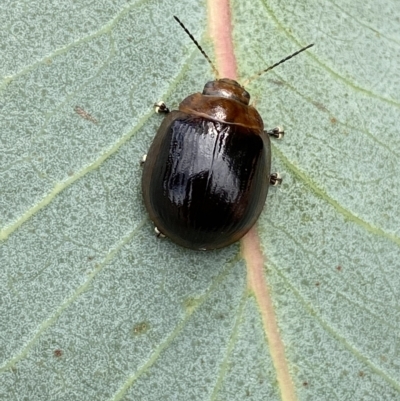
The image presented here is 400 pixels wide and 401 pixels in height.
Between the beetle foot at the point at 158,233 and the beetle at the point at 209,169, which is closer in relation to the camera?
the beetle at the point at 209,169

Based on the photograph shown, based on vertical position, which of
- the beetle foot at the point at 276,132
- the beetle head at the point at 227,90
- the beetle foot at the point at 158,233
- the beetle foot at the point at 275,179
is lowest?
the beetle foot at the point at 275,179

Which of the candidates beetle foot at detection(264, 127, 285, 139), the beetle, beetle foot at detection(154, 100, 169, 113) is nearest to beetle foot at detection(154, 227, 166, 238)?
the beetle

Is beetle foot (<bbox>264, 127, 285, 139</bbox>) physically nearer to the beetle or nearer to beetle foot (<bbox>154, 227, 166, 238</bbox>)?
the beetle

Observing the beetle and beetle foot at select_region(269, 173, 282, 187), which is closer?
the beetle

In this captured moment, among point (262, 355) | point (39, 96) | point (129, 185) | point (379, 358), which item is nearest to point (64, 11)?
point (39, 96)

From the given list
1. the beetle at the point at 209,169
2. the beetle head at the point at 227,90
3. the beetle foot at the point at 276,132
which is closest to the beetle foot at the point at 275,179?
the beetle at the point at 209,169

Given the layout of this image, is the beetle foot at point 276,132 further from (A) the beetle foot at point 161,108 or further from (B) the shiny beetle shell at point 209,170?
(A) the beetle foot at point 161,108

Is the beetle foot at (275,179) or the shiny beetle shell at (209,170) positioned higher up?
the shiny beetle shell at (209,170)

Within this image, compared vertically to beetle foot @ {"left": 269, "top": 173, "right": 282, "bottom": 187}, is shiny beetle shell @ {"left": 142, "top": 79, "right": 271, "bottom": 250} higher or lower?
higher

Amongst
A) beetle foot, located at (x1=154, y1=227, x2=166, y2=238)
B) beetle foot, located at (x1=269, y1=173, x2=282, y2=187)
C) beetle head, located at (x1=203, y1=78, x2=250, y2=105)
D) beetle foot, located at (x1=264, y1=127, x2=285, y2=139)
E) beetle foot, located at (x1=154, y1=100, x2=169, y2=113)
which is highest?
beetle foot, located at (x1=154, y1=100, x2=169, y2=113)
